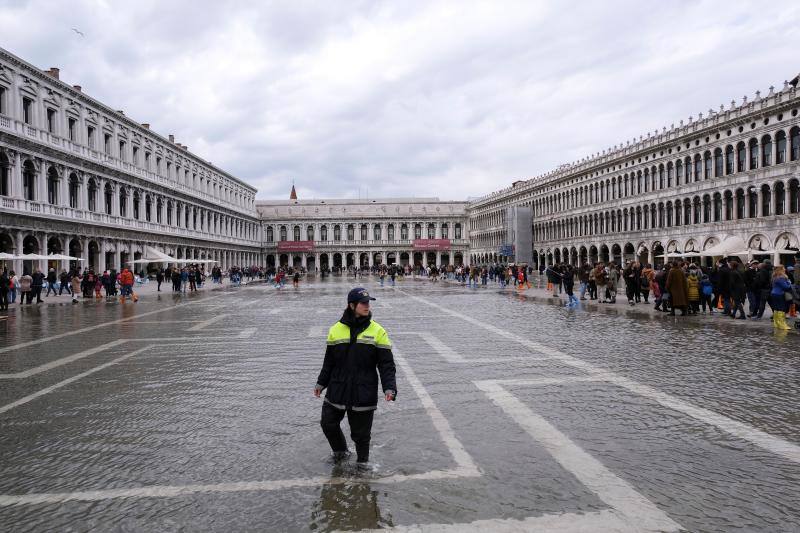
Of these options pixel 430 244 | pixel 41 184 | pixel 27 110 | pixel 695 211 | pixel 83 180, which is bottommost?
pixel 430 244

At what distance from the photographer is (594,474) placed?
14.8 ft

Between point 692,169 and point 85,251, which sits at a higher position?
point 692,169

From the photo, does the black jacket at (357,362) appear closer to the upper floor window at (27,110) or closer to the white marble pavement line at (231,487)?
the white marble pavement line at (231,487)

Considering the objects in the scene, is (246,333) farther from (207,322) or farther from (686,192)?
(686,192)

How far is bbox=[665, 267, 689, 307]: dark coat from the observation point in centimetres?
1666

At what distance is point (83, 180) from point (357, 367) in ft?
145

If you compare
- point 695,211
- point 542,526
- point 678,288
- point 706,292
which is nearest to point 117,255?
point 678,288

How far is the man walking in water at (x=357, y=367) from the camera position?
4.57 meters

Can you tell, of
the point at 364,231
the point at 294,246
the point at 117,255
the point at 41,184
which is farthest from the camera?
the point at 364,231

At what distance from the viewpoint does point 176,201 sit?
61906 millimetres

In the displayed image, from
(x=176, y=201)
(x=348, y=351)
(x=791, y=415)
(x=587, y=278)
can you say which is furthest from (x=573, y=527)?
(x=176, y=201)

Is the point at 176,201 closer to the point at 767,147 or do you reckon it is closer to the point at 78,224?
the point at 78,224

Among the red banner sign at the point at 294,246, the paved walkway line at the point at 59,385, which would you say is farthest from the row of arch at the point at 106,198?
the red banner sign at the point at 294,246

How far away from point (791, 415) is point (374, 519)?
473 centimetres
